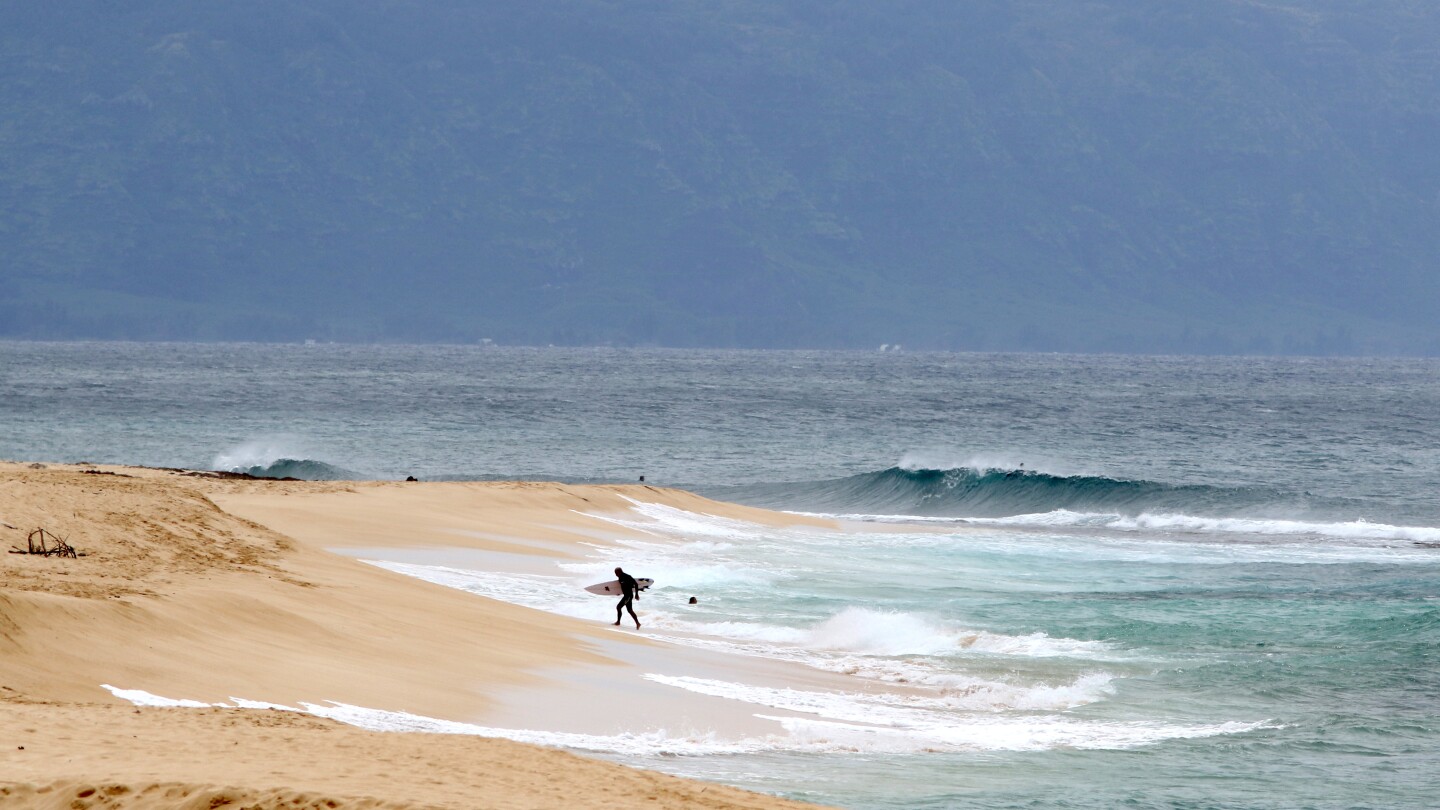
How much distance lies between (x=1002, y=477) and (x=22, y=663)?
4576cm

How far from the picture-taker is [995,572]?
3177 centimetres

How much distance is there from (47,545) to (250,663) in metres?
4.42

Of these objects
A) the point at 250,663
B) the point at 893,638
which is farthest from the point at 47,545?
the point at 893,638

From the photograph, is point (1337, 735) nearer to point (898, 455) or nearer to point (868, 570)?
point (868, 570)

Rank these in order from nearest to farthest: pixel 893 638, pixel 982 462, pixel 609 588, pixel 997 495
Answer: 1. pixel 893 638
2. pixel 609 588
3. pixel 997 495
4. pixel 982 462

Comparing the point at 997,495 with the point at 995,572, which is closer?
the point at 995,572

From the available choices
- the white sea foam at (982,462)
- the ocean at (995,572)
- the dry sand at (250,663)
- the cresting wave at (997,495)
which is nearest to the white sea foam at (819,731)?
the ocean at (995,572)

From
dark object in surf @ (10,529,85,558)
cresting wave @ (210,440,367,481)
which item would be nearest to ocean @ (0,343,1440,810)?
cresting wave @ (210,440,367,481)

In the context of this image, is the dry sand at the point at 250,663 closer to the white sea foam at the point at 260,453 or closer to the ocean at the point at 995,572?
the ocean at the point at 995,572

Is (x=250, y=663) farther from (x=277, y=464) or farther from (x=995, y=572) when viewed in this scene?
(x=277, y=464)

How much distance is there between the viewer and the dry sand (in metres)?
10.7

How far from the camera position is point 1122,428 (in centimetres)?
8762

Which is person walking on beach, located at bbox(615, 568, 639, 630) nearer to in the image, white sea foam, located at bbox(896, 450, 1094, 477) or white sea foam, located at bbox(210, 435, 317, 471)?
white sea foam, located at bbox(896, 450, 1094, 477)

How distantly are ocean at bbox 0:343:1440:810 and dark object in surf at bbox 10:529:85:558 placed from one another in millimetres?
6666
